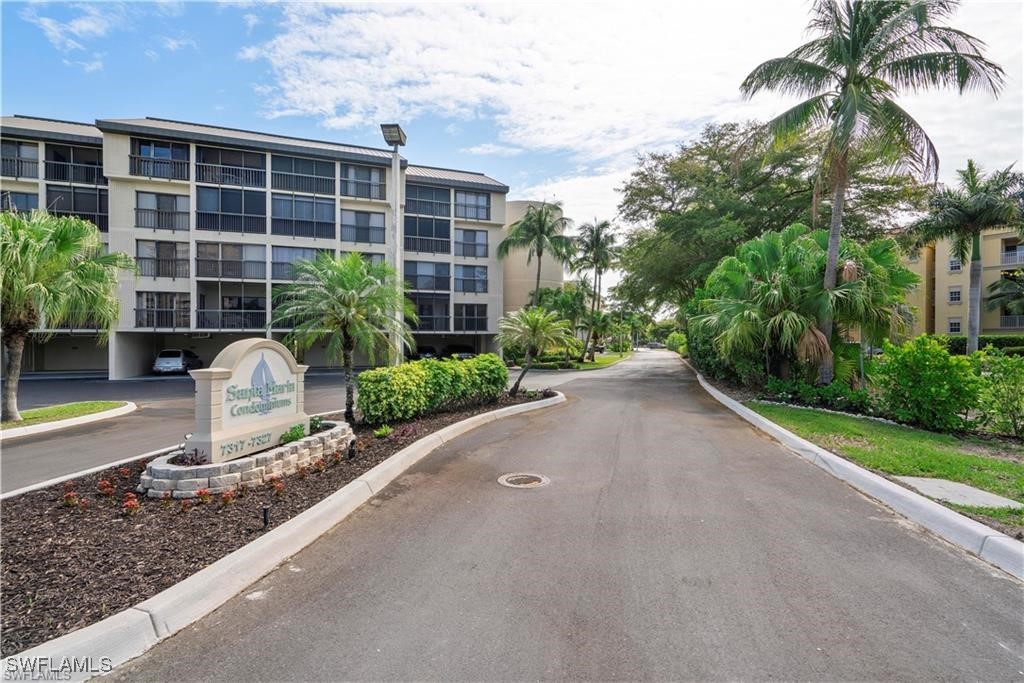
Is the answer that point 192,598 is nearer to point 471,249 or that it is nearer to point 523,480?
point 523,480

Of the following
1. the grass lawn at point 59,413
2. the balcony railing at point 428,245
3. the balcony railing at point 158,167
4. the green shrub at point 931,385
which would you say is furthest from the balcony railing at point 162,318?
the green shrub at point 931,385

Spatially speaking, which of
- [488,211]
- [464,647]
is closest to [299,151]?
[488,211]

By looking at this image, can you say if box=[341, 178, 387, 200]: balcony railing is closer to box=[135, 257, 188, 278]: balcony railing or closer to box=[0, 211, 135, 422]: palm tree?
box=[135, 257, 188, 278]: balcony railing

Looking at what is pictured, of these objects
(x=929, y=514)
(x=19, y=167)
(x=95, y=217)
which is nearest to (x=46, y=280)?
(x=929, y=514)

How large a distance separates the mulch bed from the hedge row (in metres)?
3.02

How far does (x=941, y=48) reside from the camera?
12539 mm

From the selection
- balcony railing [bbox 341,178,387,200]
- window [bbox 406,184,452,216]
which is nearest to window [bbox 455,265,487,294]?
window [bbox 406,184,452,216]

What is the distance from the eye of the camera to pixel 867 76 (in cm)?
1366

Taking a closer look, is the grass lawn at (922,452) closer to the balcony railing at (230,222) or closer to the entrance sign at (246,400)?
the entrance sign at (246,400)

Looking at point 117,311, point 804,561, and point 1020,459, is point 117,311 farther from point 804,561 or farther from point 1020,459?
point 1020,459

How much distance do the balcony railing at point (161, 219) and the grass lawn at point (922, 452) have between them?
2955 cm

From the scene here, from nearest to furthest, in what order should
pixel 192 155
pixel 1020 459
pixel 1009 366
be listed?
1. pixel 1020 459
2. pixel 1009 366
3. pixel 192 155

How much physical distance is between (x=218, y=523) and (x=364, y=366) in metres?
28.9

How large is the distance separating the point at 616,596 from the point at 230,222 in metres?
30.1
